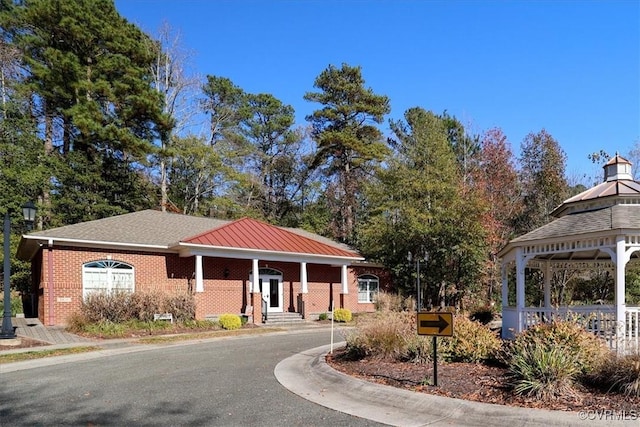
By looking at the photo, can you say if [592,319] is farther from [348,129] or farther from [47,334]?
[348,129]

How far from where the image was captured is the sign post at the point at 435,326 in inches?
284

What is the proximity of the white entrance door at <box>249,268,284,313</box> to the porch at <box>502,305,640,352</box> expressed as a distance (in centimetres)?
1417

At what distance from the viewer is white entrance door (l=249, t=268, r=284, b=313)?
25.4 m

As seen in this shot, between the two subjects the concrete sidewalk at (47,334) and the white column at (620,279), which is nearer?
the white column at (620,279)

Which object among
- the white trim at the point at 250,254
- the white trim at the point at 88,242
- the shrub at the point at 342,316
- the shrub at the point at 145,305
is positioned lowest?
the shrub at the point at 342,316

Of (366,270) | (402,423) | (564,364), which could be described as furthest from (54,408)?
(366,270)

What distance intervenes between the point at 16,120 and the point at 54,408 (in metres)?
29.8

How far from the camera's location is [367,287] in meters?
30.2

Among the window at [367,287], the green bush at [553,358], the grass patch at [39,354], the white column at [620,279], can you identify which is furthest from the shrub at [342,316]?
the green bush at [553,358]

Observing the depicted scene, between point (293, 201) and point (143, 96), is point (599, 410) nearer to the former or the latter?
point (143, 96)

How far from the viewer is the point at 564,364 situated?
6.68 meters

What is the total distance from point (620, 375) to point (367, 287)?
23690 mm

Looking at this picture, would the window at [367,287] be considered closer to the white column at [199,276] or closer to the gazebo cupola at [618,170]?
the white column at [199,276]

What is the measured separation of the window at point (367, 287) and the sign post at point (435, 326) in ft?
72.9
